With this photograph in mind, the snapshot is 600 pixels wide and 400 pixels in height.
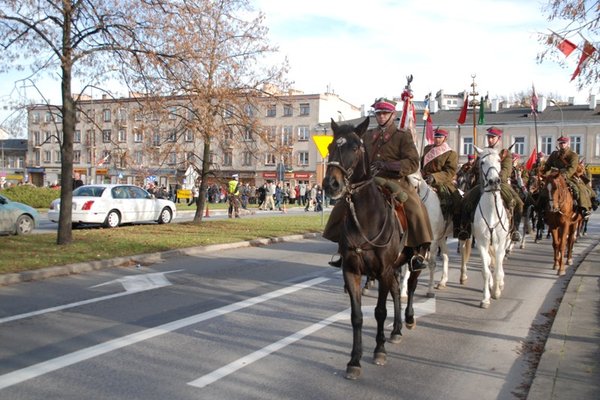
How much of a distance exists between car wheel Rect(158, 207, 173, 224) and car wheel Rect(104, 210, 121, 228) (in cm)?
279

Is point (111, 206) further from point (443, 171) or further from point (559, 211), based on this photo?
point (559, 211)

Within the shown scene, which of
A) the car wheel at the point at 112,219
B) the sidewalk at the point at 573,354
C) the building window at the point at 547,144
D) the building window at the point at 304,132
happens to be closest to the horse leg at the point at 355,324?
the sidewalk at the point at 573,354

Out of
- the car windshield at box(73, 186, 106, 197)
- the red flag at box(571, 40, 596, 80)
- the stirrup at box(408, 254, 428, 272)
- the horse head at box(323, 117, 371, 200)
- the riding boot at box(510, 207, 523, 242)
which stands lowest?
the stirrup at box(408, 254, 428, 272)

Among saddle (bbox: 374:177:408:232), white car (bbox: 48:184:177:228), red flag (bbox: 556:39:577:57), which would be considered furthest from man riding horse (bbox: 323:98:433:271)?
white car (bbox: 48:184:177:228)

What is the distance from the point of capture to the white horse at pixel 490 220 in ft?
31.2

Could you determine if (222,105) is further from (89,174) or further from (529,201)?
(89,174)

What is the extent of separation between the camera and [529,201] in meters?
16.5

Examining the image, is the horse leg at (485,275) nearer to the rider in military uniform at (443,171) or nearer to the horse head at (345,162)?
the rider in military uniform at (443,171)

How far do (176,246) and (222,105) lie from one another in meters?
6.86

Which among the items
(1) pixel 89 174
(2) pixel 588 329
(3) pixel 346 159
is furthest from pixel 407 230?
(1) pixel 89 174

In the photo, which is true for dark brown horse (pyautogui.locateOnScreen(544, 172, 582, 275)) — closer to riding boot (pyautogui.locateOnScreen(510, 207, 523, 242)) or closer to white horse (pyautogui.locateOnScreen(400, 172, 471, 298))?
riding boot (pyautogui.locateOnScreen(510, 207, 523, 242))

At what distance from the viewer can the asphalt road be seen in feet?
18.0

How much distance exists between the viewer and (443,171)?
11055 mm

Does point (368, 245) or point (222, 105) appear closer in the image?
point (368, 245)
